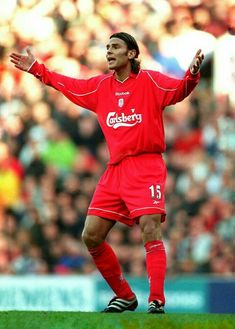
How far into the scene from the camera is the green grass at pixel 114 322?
677cm

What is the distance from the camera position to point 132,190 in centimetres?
796

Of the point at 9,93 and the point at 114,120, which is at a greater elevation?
the point at 9,93

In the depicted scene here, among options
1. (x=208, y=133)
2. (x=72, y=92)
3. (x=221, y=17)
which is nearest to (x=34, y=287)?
(x=208, y=133)

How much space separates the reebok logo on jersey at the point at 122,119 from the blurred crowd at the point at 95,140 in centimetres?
572

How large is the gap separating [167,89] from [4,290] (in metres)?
6.12

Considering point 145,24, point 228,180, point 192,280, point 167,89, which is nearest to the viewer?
point 167,89

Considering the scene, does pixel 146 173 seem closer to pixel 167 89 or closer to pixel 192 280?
pixel 167 89

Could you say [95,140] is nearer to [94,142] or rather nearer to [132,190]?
[94,142]

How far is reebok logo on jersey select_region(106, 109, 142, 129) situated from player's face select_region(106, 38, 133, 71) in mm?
325

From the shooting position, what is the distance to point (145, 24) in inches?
579

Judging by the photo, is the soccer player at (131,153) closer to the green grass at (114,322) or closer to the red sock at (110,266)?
the red sock at (110,266)

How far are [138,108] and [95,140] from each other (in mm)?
6564

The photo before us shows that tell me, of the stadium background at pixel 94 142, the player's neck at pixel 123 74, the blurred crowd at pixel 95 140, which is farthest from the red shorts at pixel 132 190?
the blurred crowd at pixel 95 140

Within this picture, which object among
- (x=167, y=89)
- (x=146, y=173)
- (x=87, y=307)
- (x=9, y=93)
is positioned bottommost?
(x=87, y=307)
